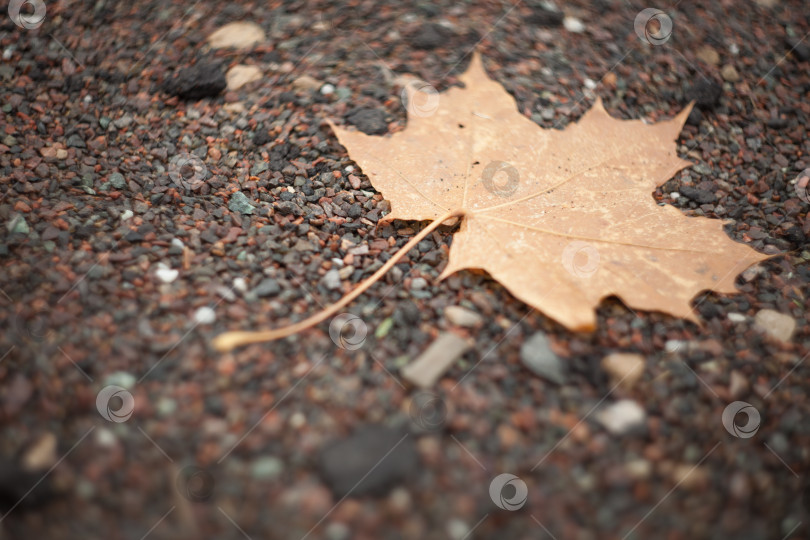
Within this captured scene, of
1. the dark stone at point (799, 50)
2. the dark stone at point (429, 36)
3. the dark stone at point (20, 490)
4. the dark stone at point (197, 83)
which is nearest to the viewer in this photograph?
the dark stone at point (20, 490)

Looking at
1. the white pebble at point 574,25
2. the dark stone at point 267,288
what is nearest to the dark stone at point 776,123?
the white pebble at point 574,25

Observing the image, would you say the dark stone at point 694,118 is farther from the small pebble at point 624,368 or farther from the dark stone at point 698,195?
the small pebble at point 624,368

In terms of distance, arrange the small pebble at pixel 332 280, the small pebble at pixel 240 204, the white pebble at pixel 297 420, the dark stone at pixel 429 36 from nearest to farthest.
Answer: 1. the white pebble at pixel 297 420
2. the small pebble at pixel 332 280
3. the small pebble at pixel 240 204
4. the dark stone at pixel 429 36

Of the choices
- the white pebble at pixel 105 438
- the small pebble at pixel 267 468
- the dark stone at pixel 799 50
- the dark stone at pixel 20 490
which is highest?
the dark stone at pixel 799 50

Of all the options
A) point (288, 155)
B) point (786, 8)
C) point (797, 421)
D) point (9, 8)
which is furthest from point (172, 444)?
point (786, 8)

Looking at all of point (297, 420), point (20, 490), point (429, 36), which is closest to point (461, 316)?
point (297, 420)

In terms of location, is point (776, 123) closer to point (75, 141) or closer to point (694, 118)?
point (694, 118)
